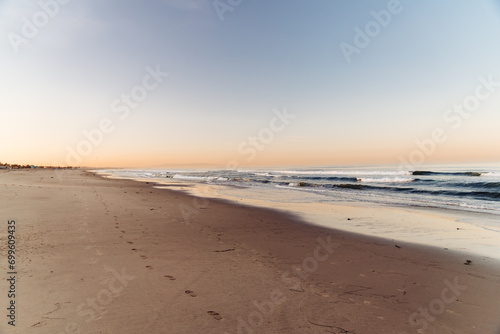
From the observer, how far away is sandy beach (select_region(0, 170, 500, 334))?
3.35 m

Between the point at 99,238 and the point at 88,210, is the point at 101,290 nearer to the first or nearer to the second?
the point at 99,238

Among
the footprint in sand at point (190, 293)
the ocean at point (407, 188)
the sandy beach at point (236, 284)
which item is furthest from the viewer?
the ocean at point (407, 188)

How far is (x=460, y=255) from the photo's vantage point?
21.1 ft

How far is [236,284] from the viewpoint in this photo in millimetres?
4449

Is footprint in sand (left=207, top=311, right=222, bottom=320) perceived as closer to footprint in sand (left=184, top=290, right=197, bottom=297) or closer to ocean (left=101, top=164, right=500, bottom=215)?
footprint in sand (left=184, top=290, right=197, bottom=297)

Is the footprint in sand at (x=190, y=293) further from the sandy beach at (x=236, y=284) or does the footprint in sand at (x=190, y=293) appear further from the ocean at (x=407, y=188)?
the ocean at (x=407, y=188)

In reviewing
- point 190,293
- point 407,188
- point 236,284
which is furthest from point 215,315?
point 407,188

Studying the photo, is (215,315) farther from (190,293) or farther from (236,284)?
(236,284)

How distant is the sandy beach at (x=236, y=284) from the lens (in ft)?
11.0

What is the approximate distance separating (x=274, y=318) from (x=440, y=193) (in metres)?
25.5

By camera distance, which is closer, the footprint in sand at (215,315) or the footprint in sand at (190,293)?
the footprint in sand at (215,315)

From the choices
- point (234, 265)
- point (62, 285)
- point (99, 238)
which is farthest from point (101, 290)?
point (99, 238)

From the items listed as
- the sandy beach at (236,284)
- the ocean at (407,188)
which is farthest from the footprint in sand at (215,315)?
the ocean at (407,188)

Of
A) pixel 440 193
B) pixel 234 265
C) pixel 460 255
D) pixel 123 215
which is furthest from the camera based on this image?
pixel 440 193
